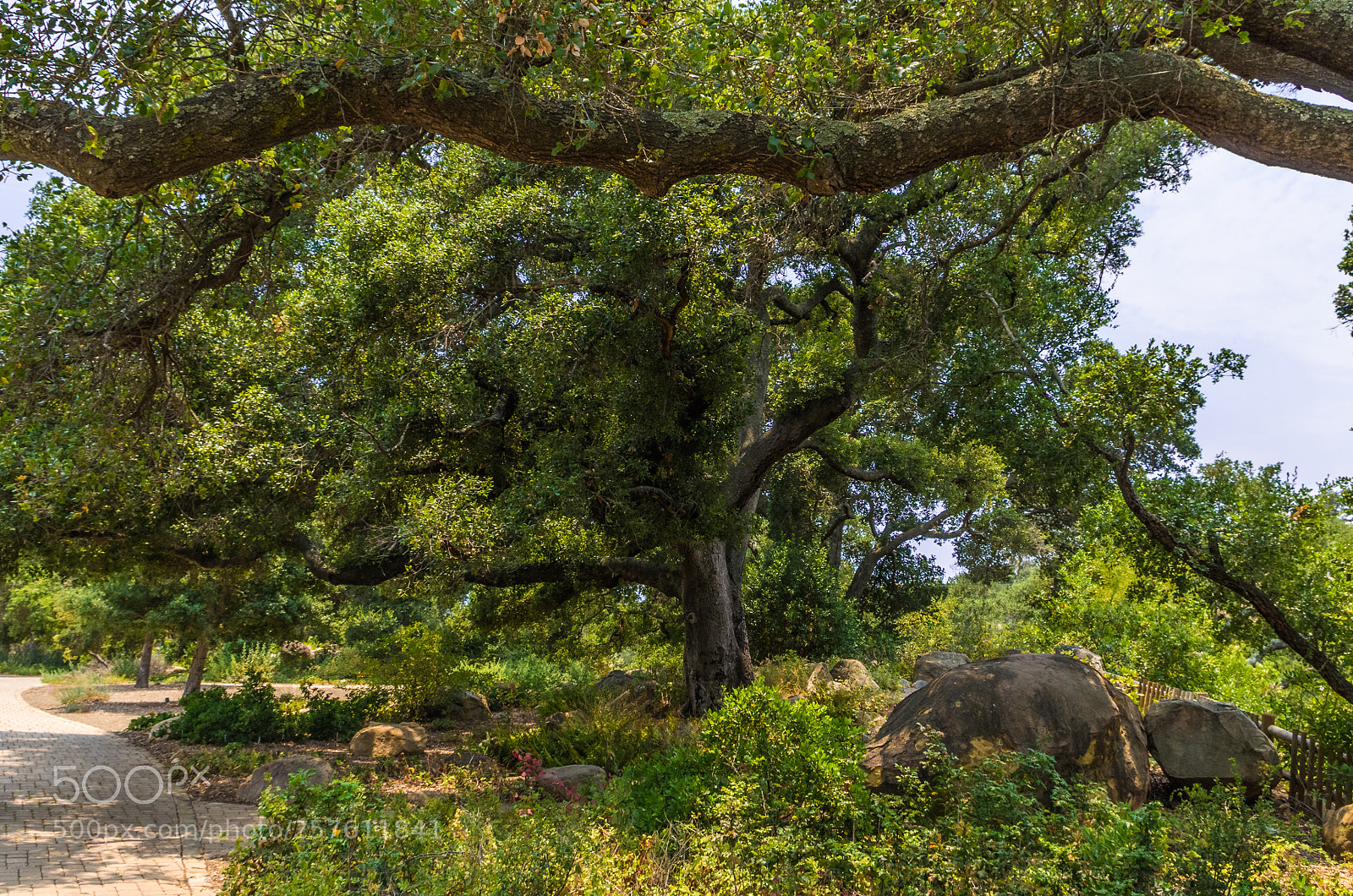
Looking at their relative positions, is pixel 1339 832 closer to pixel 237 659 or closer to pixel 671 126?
pixel 671 126

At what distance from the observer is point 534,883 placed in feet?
13.1

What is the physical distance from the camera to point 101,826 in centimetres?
685

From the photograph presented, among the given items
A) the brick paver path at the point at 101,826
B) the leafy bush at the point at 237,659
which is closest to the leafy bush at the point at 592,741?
the brick paver path at the point at 101,826

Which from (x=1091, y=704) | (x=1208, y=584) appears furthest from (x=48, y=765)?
(x=1208, y=584)

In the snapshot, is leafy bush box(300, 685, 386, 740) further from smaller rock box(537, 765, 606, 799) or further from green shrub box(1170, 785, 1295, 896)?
green shrub box(1170, 785, 1295, 896)

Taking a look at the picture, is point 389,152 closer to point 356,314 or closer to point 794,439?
point 356,314

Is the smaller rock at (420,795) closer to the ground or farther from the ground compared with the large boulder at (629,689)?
closer to the ground

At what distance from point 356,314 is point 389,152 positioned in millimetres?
1809

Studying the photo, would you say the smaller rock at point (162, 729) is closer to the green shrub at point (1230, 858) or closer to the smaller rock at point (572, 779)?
the smaller rock at point (572, 779)

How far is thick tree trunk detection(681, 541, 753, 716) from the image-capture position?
10820 millimetres

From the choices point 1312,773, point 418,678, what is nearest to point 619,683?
point 418,678

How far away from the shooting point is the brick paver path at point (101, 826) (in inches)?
209

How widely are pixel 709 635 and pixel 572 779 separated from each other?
3.47 m

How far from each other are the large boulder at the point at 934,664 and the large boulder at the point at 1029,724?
7117 mm
